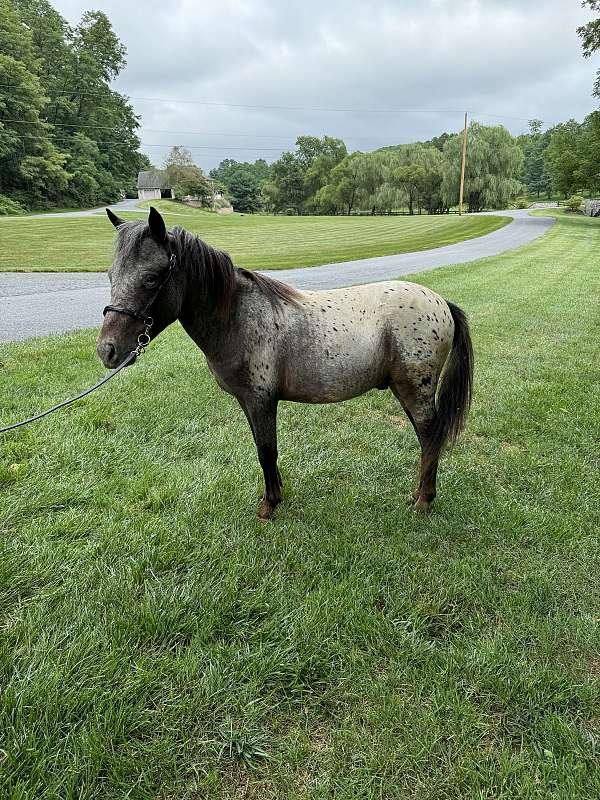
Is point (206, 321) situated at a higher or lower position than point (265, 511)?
higher

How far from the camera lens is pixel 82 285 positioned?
1103 centimetres

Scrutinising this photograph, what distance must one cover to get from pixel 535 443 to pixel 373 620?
248 centimetres

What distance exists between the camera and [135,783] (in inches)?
56.7

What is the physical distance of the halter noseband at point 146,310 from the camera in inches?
81.2

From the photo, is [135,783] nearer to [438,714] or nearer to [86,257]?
[438,714]

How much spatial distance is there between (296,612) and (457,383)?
5.69ft

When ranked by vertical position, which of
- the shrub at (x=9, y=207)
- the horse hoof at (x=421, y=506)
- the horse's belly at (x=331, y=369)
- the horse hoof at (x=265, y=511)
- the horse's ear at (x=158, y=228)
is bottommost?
the horse hoof at (x=421, y=506)

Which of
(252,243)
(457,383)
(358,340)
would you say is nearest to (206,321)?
(358,340)

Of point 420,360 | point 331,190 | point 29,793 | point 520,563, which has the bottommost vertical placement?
point 520,563

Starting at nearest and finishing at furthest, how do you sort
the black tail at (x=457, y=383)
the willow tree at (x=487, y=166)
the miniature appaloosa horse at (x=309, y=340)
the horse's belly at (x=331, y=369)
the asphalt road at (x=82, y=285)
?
1. the miniature appaloosa horse at (x=309, y=340)
2. the horse's belly at (x=331, y=369)
3. the black tail at (x=457, y=383)
4. the asphalt road at (x=82, y=285)
5. the willow tree at (x=487, y=166)

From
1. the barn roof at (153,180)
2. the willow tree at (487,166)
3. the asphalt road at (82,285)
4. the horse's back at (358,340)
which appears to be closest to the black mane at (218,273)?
the horse's back at (358,340)

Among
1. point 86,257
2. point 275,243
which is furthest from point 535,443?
point 275,243

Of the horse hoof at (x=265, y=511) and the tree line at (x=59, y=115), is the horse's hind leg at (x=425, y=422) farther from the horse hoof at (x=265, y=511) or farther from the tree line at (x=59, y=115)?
the tree line at (x=59, y=115)

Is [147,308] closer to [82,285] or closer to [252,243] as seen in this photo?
[82,285]
